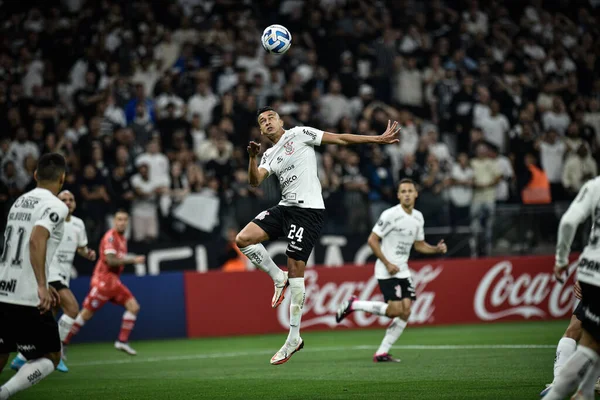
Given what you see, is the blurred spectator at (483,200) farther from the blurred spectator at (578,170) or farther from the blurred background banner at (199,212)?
the blurred background banner at (199,212)

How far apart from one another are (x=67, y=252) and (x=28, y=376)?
675cm

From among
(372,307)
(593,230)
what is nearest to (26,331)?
(593,230)

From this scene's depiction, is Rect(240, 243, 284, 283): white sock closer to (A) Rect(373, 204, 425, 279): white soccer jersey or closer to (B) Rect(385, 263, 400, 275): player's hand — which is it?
(B) Rect(385, 263, 400, 275): player's hand

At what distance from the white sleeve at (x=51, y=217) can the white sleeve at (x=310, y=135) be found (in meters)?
4.00

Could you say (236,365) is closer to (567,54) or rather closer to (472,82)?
(472,82)

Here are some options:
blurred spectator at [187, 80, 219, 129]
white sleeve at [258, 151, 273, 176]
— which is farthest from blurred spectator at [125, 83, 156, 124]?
white sleeve at [258, 151, 273, 176]

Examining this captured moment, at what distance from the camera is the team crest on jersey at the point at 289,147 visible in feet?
37.1

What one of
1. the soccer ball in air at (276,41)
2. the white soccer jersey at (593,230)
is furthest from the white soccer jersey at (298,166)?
the white soccer jersey at (593,230)

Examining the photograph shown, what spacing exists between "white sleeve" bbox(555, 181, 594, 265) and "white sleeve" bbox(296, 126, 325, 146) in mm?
4509

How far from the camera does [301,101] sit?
22.7 metres

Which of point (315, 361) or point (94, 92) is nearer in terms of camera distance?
point (315, 361)

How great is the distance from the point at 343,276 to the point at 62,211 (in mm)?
12547

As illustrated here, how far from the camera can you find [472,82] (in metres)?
24.0

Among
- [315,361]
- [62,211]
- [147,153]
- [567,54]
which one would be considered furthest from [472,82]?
[62,211]
